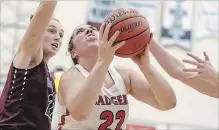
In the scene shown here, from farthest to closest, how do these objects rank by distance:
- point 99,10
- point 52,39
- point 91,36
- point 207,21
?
1. point 207,21
2. point 99,10
3. point 91,36
4. point 52,39

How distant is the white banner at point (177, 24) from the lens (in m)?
7.60

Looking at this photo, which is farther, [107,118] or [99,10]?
[99,10]

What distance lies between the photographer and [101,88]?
2.72 meters

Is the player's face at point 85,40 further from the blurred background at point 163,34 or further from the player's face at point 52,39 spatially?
the blurred background at point 163,34

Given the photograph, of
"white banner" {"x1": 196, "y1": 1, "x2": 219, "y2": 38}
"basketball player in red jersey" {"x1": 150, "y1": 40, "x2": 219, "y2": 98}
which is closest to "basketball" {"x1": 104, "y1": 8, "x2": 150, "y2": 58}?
"basketball player in red jersey" {"x1": 150, "y1": 40, "x2": 219, "y2": 98}

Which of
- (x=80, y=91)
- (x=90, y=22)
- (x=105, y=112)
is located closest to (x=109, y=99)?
(x=105, y=112)

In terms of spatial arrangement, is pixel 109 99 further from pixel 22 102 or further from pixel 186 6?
pixel 186 6

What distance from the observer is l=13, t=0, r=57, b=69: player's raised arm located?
Answer: 7.22 ft

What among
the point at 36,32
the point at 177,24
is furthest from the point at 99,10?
the point at 36,32

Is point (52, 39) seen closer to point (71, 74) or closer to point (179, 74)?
point (71, 74)

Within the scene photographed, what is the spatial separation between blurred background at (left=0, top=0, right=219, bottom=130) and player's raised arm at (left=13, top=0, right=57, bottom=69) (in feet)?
14.9

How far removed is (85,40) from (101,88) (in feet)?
1.09

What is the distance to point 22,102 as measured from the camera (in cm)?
233

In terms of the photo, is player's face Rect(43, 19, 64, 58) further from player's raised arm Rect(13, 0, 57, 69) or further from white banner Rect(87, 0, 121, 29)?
white banner Rect(87, 0, 121, 29)
